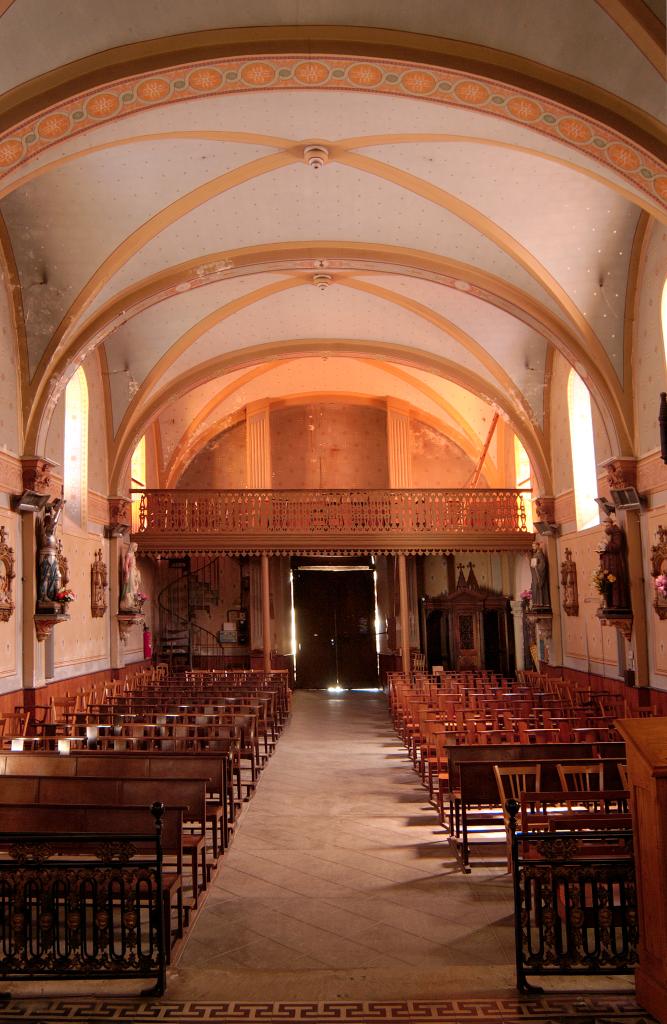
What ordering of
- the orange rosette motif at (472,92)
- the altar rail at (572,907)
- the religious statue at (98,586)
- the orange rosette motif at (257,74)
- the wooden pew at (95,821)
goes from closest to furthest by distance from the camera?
the altar rail at (572,907) < the wooden pew at (95,821) < the orange rosette motif at (472,92) < the orange rosette motif at (257,74) < the religious statue at (98,586)

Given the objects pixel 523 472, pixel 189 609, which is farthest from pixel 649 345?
pixel 189 609

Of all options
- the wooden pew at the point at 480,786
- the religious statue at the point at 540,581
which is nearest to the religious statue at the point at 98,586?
the religious statue at the point at 540,581

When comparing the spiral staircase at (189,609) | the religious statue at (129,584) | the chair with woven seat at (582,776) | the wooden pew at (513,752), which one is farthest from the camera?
the spiral staircase at (189,609)

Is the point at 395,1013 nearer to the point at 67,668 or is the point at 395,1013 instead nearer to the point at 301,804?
the point at 301,804

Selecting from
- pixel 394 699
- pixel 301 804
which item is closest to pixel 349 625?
pixel 394 699

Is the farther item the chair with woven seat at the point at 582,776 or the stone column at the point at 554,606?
the stone column at the point at 554,606

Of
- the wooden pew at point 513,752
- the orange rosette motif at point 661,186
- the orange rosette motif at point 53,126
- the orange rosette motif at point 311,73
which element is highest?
the orange rosette motif at point 311,73

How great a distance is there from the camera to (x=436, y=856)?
26.2ft

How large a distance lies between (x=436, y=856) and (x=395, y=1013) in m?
3.44

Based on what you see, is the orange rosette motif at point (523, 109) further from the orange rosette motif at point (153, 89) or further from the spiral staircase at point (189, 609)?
the spiral staircase at point (189, 609)

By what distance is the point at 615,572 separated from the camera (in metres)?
14.4

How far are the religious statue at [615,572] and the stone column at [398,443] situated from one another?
1194 centimetres

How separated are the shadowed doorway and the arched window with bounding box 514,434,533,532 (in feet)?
19.8

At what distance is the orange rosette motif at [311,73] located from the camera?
9648mm
